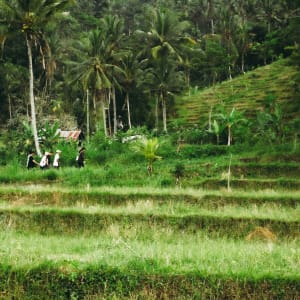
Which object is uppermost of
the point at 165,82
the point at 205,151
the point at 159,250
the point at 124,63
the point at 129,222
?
the point at 124,63

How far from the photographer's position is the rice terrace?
7121mm

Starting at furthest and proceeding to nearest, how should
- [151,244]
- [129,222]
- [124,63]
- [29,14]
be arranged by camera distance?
[124,63], [29,14], [129,222], [151,244]

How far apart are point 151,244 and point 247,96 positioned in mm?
27194

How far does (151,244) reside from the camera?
9.12 m

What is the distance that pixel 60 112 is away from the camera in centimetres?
3712

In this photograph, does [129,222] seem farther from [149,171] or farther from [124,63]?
[124,63]

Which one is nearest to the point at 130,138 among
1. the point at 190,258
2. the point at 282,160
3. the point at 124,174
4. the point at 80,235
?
the point at 124,174

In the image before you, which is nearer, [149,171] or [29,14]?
[149,171]

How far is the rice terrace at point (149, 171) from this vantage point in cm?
712

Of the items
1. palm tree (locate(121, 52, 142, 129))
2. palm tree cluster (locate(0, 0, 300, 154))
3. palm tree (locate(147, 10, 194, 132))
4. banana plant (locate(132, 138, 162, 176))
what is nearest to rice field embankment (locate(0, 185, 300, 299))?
banana plant (locate(132, 138, 162, 176))

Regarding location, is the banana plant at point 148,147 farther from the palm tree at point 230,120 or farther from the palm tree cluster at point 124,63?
the palm tree at point 230,120

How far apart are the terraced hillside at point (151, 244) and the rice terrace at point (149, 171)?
3 cm

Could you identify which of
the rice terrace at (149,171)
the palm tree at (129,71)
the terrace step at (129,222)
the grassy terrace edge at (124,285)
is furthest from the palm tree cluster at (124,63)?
the grassy terrace edge at (124,285)

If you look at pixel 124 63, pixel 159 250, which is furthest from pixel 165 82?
pixel 159 250
